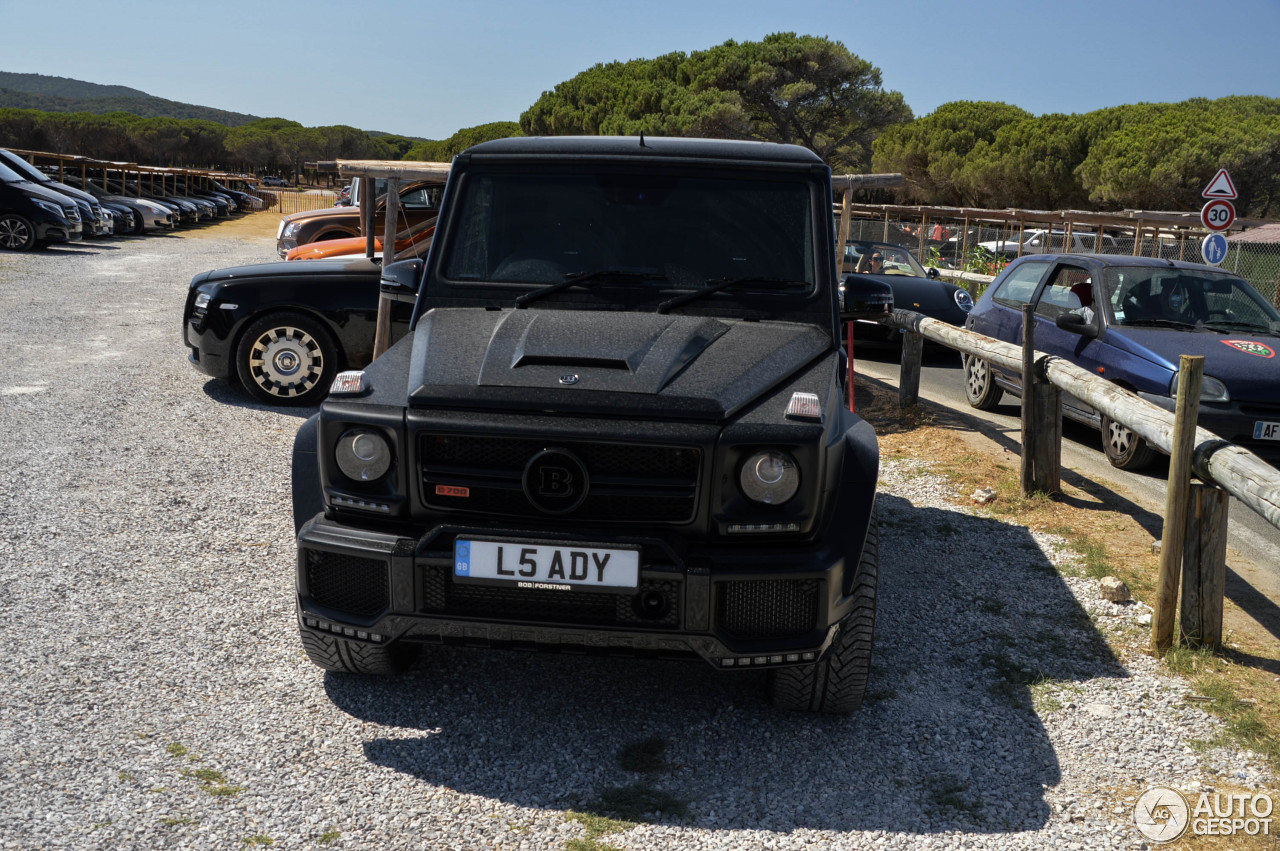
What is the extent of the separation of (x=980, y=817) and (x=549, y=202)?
277 cm

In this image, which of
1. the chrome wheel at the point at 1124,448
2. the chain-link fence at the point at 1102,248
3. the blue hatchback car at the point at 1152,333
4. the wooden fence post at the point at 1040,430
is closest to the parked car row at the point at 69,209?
the chain-link fence at the point at 1102,248

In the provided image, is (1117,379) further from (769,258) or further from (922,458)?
(769,258)

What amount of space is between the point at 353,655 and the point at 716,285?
1957 mm

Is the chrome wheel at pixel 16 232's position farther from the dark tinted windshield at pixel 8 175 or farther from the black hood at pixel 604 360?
the black hood at pixel 604 360

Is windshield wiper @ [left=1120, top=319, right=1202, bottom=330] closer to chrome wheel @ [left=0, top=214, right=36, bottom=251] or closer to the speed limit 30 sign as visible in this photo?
the speed limit 30 sign

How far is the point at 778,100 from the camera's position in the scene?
167 ft

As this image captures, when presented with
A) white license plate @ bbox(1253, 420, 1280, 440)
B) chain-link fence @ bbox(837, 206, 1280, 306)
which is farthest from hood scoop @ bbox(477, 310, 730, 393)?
chain-link fence @ bbox(837, 206, 1280, 306)

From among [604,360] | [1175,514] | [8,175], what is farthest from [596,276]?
[8,175]

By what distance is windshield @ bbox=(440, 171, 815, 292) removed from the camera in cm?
430

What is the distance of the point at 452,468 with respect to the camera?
3.29 m

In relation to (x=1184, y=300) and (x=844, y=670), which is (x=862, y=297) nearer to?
(x=844, y=670)

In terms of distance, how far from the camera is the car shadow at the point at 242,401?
9.05m

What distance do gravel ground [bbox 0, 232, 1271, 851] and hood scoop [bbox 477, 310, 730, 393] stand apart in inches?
48.6

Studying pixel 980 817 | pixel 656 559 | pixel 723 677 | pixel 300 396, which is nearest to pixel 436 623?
pixel 656 559
